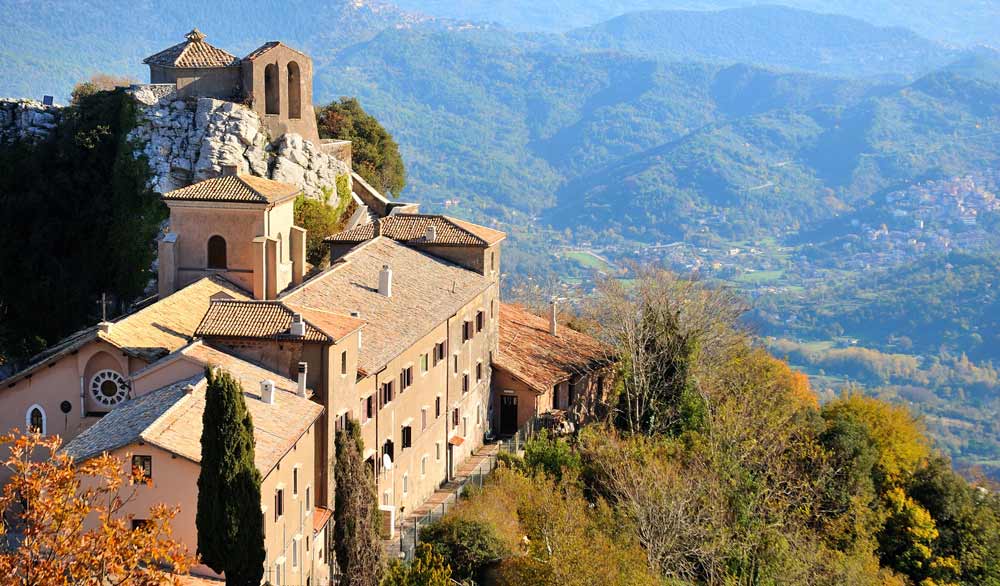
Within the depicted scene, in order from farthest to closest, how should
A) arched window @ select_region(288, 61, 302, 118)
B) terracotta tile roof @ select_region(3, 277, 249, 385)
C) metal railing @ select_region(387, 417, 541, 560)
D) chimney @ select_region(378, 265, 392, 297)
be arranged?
arched window @ select_region(288, 61, 302, 118)
chimney @ select_region(378, 265, 392, 297)
metal railing @ select_region(387, 417, 541, 560)
terracotta tile roof @ select_region(3, 277, 249, 385)

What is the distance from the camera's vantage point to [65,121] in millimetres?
59062

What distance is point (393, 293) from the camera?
43.7 m

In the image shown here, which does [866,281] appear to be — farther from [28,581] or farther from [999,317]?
[28,581]

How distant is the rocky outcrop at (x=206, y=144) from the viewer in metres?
54.2

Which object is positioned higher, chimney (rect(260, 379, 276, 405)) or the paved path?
chimney (rect(260, 379, 276, 405))

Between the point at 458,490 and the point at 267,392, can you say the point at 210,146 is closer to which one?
the point at 458,490

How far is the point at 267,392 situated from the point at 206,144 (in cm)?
2431

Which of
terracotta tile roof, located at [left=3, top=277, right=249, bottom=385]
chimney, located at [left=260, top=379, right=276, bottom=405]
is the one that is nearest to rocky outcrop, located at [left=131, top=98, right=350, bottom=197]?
terracotta tile roof, located at [left=3, top=277, right=249, bottom=385]

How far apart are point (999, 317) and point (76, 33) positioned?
A: 424ft

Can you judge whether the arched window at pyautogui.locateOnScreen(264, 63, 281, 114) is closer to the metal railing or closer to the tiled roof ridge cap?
the tiled roof ridge cap

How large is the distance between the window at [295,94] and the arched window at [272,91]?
93cm

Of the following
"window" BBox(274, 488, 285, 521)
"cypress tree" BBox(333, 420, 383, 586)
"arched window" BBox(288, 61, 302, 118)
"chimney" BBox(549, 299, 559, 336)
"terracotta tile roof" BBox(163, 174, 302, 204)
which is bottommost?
"cypress tree" BBox(333, 420, 383, 586)

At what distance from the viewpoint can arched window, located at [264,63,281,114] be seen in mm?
58375

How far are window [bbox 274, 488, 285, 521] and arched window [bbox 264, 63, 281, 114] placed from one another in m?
30.3
